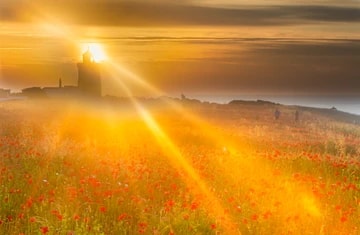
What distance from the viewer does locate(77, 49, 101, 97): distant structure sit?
4016 cm

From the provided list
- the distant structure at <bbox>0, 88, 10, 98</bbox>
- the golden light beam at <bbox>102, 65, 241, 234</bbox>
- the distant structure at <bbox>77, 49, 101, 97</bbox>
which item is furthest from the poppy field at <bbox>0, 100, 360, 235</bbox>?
the distant structure at <bbox>0, 88, 10, 98</bbox>

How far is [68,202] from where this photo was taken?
381 inches

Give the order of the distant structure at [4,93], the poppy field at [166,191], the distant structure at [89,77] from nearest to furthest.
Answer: the poppy field at [166,191], the distant structure at [89,77], the distant structure at [4,93]

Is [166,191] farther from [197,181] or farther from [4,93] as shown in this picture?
[4,93]

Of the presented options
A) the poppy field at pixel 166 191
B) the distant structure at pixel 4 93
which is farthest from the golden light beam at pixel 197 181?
the distant structure at pixel 4 93

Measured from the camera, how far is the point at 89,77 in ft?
134

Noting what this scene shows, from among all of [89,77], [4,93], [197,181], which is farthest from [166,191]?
[4,93]

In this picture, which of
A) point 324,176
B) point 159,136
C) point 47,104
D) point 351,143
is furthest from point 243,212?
point 47,104

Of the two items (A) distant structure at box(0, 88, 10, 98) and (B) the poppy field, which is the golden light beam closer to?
(B) the poppy field

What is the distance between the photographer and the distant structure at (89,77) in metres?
40.2

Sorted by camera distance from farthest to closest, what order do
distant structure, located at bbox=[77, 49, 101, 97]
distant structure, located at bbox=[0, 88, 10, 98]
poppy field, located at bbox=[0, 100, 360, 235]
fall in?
1. distant structure, located at bbox=[0, 88, 10, 98]
2. distant structure, located at bbox=[77, 49, 101, 97]
3. poppy field, located at bbox=[0, 100, 360, 235]

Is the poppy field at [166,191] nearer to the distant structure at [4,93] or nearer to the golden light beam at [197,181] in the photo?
the golden light beam at [197,181]

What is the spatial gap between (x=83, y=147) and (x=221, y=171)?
4336 millimetres

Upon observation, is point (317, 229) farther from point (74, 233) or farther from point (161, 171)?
point (161, 171)
